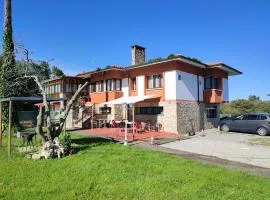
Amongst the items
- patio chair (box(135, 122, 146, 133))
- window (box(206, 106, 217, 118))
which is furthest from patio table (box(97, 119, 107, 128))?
window (box(206, 106, 217, 118))

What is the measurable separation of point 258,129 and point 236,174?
16.9 meters

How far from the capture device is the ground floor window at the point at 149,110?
27375 mm

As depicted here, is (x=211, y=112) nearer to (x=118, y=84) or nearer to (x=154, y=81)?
(x=154, y=81)

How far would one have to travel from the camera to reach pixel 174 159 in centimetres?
1336

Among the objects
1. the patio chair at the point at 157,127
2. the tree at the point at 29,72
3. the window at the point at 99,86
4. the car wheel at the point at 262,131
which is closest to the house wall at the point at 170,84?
the patio chair at the point at 157,127

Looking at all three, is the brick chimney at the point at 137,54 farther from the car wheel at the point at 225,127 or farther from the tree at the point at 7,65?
the tree at the point at 7,65

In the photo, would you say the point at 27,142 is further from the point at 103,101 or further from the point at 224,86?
the point at 224,86

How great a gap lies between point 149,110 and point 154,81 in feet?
9.77

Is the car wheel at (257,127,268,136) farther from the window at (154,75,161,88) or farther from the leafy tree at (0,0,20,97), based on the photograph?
the leafy tree at (0,0,20,97)

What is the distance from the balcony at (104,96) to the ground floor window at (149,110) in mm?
2609

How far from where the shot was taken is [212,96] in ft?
93.9

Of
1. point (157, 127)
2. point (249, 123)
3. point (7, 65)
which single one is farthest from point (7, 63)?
point (249, 123)

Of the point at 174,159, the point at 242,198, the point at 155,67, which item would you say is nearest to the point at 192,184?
the point at 242,198

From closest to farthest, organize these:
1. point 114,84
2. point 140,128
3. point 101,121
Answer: point 140,128
point 101,121
point 114,84
